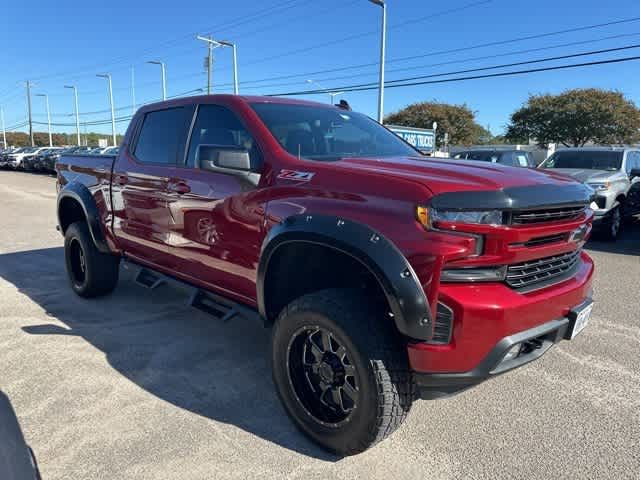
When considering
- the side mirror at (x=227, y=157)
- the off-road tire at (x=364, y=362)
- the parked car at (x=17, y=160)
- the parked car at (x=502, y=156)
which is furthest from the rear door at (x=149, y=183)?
the parked car at (x=17, y=160)

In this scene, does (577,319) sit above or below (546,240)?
below

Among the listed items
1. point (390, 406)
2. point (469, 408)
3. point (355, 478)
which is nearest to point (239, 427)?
point (355, 478)

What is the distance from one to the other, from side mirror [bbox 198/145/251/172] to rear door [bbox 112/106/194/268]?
0.85m

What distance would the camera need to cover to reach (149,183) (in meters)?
3.81

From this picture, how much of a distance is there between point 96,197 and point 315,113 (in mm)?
2370

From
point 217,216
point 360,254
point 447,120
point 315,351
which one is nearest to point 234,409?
point 315,351

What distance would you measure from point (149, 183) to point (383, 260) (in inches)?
93.7

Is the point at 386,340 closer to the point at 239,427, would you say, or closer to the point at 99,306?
the point at 239,427

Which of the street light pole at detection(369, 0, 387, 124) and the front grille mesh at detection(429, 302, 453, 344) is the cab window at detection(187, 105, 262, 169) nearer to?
the front grille mesh at detection(429, 302, 453, 344)

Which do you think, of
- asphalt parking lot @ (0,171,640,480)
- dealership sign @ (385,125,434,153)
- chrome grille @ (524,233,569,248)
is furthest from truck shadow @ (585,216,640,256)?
dealership sign @ (385,125,434,153)

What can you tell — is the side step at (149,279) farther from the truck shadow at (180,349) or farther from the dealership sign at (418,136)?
the dealership sign at (418,136)

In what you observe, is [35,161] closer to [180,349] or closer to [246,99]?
[180,349]

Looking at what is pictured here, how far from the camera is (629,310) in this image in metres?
4.77

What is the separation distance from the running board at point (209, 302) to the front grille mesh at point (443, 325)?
1210mm
